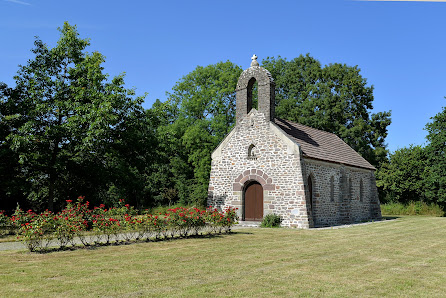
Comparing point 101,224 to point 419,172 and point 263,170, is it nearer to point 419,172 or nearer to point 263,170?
point 263,170

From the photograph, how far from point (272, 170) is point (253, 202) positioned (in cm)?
218

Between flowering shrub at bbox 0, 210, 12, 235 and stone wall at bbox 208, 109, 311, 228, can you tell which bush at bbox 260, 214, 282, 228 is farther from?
flowering shrub at bbox 0, 210, 12, 235

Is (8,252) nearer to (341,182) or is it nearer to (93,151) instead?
(93,151)

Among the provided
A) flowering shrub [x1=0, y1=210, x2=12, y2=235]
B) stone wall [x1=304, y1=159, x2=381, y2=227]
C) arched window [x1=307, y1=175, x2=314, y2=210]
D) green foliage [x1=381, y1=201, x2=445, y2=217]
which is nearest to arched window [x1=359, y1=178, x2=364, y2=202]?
stone wall [x1=304, y1=159, x2=381, y2=227]

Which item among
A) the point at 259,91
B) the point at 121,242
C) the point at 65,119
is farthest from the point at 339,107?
the point at 121,242

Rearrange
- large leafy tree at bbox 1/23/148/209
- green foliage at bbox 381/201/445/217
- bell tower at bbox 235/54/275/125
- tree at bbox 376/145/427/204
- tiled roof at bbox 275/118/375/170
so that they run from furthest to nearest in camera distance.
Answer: tree at bbox 376/145/427/204 < green foliage at bbox 381/201/445/217 < tiled roof at bbox 275/118/375/170 < bell tower at bbox 235/54/275/125 < large leafy tree at bbox 1/23/148/209

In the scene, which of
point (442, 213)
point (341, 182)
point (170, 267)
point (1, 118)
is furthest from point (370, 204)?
point (1, 118)

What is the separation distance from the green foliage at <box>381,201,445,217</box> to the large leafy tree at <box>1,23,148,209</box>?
26.8 metres

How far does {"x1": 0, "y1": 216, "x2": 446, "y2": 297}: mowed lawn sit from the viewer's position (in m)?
6.95

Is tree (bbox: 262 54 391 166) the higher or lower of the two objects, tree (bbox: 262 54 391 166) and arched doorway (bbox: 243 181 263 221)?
the higher

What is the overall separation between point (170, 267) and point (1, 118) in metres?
14.1

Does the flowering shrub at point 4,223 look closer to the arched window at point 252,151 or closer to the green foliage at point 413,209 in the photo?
the arched window at point 252,151

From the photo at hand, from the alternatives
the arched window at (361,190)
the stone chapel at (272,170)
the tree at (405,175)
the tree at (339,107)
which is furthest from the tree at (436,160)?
the stone chapel at (272,170)

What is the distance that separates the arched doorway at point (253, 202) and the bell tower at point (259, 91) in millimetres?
3857
